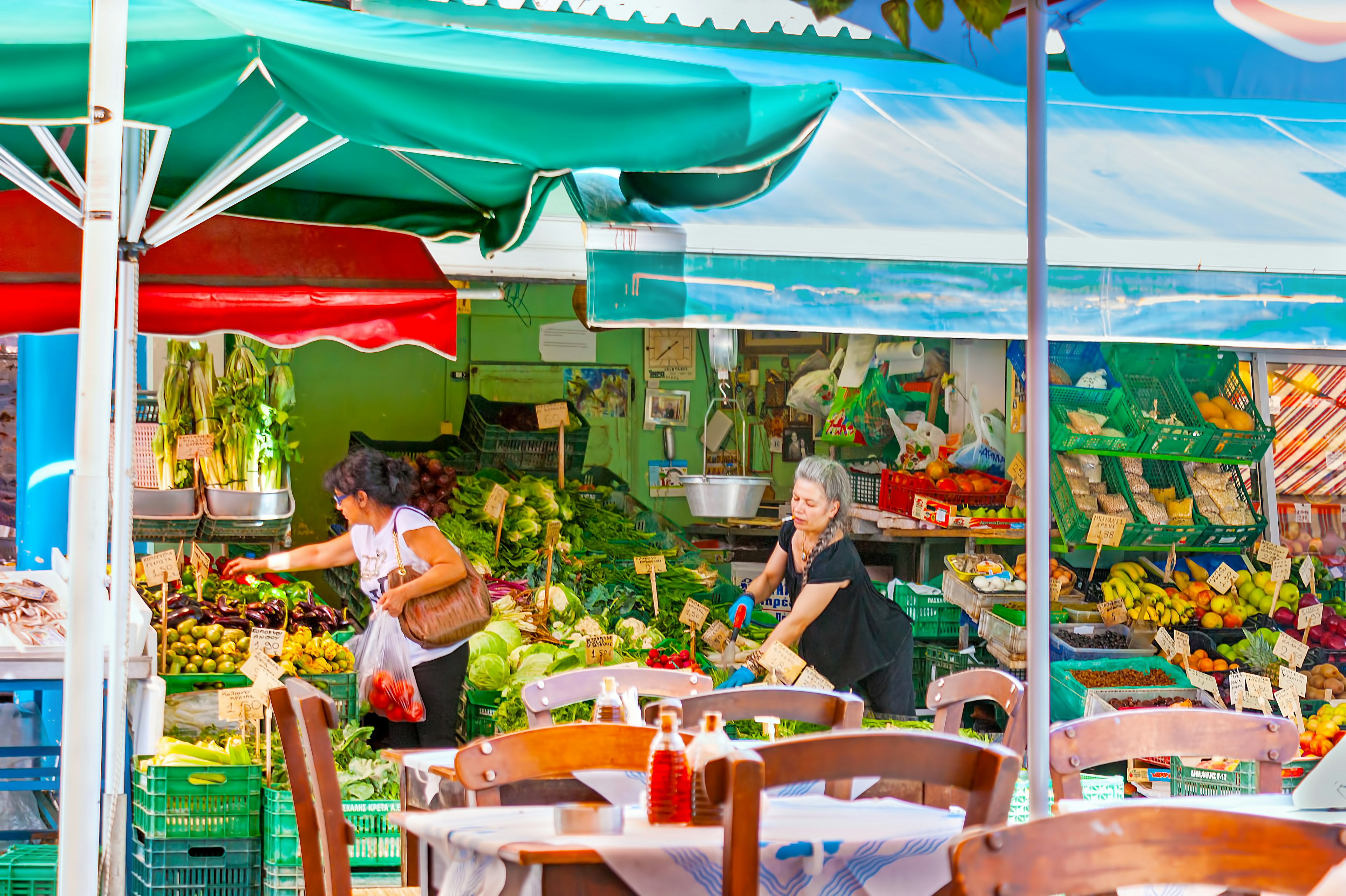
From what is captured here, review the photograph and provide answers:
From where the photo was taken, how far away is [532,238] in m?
4.66

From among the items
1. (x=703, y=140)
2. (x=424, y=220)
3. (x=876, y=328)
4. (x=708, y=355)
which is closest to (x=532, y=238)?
(x=424, y=220)

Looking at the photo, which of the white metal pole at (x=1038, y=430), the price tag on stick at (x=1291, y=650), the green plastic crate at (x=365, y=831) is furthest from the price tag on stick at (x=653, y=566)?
the white metal pole at (x=1038, y=430)

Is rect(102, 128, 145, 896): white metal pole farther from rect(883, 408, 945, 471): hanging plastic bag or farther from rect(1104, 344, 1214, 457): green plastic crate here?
rect(1104, 344, 1214, 457): green plastic crate

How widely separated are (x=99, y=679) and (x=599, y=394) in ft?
24.4

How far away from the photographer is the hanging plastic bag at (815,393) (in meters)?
8.38

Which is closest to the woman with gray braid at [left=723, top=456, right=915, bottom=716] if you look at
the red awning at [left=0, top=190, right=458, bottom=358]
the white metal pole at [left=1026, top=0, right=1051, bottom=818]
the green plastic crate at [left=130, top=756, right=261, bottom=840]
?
the red awning at [left=0, top=190, right=458, bottom=358]

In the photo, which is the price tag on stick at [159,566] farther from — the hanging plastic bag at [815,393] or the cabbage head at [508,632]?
the hanging plastic bag at [815,393]

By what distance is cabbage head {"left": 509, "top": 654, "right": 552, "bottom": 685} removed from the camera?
5141 millimetres

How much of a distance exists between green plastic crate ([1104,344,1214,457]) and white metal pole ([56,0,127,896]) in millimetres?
5788

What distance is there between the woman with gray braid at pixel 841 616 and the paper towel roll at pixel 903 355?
260 centimetres

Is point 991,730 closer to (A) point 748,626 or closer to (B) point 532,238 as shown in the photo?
(A) point 748,626

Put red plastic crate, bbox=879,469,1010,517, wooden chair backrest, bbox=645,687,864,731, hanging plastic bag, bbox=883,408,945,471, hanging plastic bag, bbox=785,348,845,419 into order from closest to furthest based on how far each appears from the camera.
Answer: wooden chair backrest, bbox=645,687,864,731
red plastic crate, bbox=879,469,1010,517
hanging plastic bag, bbox=883,408,945,471
hanging plastic bag, bbox=785,348,845,419

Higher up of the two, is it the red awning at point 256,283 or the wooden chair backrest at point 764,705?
the red awning at point 256,283

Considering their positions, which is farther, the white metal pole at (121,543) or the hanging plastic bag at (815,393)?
the hanging plastic bag at (815,393)
